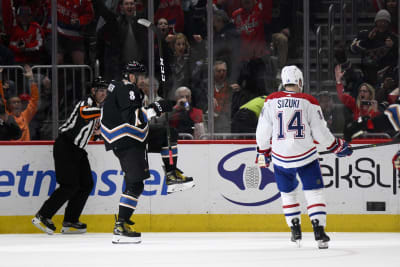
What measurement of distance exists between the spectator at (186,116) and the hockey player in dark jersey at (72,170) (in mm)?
900

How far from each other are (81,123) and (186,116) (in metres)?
1.11

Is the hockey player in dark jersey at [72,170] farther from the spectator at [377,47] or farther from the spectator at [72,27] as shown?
the spectator at [377,47]

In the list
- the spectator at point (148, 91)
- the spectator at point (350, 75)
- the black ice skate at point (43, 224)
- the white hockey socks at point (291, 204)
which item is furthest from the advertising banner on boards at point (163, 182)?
the white hockey socks at point (291, 204)

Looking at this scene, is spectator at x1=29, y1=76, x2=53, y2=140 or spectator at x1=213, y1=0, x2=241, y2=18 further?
spectator at x1=213, y1=0, x2=241, y2=18

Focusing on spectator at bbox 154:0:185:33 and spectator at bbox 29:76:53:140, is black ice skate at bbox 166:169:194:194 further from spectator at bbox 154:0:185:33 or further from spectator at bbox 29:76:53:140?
spectator at bbox 154:0:185:33

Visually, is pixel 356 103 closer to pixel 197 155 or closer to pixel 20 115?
pixel 197 155

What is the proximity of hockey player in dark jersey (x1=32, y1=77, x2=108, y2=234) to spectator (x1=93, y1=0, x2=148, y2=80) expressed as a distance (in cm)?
65

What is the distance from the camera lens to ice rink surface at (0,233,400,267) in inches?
226

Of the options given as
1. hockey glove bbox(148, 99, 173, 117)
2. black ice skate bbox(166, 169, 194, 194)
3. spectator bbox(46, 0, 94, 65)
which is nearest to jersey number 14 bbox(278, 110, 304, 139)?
hockey glove bbox(148, 99, 173, 117)

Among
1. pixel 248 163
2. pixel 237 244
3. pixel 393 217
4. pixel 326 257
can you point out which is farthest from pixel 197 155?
pixel 326 257

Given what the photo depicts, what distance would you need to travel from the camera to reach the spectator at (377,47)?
8234mm

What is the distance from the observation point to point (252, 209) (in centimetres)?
794

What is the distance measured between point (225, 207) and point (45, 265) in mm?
2633

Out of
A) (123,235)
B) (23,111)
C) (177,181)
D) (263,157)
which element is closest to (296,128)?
(263,157)
